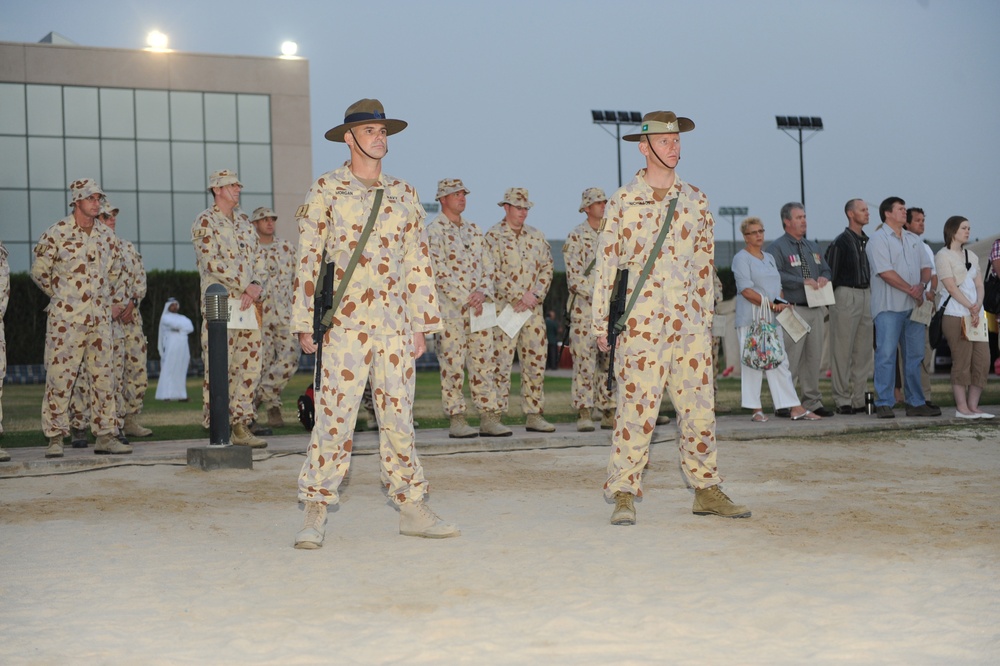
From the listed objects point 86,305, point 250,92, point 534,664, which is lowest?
point 534,664

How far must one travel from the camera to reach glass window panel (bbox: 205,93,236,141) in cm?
4469

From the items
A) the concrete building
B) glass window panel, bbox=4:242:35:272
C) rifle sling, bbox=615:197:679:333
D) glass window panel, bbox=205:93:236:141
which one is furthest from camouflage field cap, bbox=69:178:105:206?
glass window panel, bbox=205:93:236:141

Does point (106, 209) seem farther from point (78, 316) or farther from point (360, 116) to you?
point (360, 116)

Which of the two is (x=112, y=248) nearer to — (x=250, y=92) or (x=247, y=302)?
(x=247, y=302)

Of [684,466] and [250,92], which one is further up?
[250,92]

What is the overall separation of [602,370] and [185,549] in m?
6.50

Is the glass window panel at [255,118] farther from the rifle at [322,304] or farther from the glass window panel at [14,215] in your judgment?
the rifle at [322,304]

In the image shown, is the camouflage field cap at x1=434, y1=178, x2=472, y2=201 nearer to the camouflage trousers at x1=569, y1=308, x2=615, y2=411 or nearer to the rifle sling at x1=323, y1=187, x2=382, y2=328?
the camouflage trousers at x1=569, y1=308, x2=615, y2=411

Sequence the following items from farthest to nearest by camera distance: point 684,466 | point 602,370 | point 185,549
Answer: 1. point 602,370
2. point 684,466
3. point 185,549

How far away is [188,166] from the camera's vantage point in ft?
146

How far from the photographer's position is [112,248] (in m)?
10.5

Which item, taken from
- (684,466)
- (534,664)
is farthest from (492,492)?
(534,664)

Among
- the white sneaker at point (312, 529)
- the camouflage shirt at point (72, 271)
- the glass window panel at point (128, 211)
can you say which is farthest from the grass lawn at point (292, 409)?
the glass window panel at point (128, 211)

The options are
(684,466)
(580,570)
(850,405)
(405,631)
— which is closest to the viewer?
(405,631)
